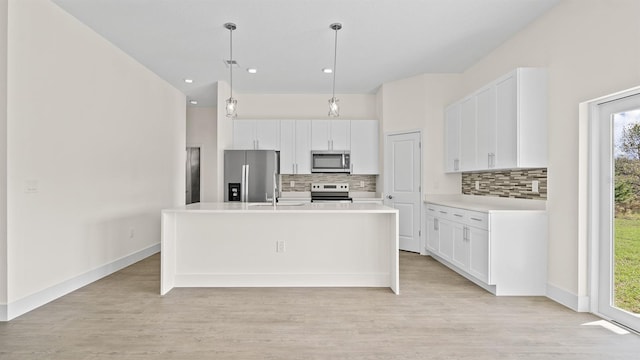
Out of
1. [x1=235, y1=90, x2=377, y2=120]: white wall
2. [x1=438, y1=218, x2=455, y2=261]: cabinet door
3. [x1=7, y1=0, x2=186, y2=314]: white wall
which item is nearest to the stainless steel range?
[x1=235, y1=90, x2=377, y2=120]: white wall

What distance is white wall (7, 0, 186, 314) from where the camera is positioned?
9.39 ft

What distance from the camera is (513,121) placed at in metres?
3.47

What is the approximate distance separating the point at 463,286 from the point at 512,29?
9.02ft

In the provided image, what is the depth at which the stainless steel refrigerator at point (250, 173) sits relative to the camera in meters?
5.70

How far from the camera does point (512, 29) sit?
3.69m

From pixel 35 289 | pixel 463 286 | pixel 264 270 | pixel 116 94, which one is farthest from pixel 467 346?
pixel 116 94

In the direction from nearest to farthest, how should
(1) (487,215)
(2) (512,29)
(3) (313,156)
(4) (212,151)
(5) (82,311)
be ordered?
(5) (82,311) → (1) (487,215) → (2) (512,29) → (3) (313,156) → (4) (212,151)

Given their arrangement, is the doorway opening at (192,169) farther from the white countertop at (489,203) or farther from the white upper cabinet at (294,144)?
the white countertop at (489,203)

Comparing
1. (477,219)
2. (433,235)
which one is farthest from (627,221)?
(433,235)

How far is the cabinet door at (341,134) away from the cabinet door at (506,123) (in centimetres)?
273

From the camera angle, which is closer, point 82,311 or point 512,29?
point 82,311

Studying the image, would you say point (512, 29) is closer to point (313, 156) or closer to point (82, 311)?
point (313, 156)

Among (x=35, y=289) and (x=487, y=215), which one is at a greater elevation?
(x=487, y=215)

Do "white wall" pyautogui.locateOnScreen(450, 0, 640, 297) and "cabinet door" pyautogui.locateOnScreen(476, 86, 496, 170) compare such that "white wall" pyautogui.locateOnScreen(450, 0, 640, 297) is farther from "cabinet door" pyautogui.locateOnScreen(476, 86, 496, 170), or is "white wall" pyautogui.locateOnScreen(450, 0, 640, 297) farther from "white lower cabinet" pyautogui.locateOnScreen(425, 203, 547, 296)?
"cabinet door" pyautogui.locateOnScreen(476, 86, 496, 170)
